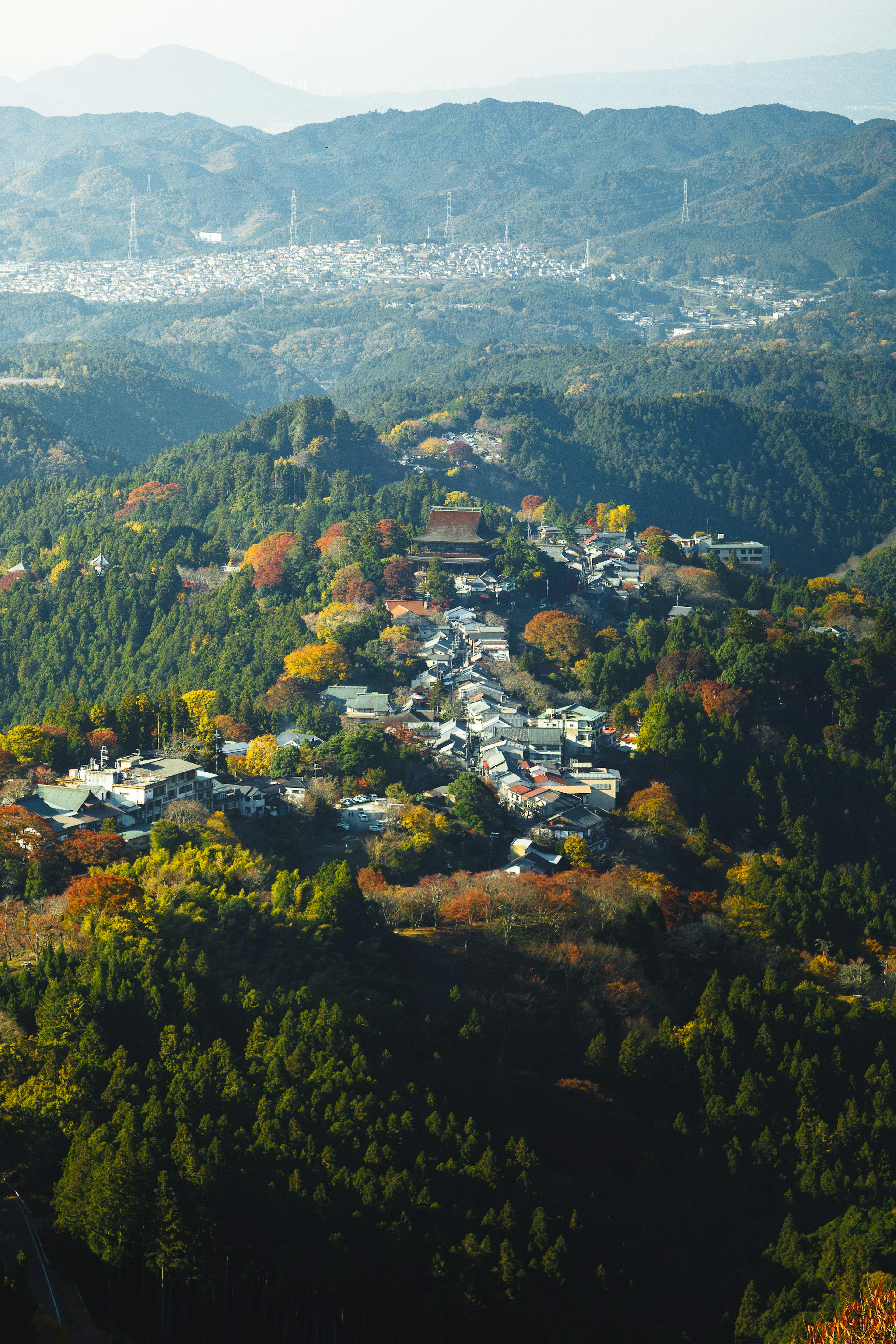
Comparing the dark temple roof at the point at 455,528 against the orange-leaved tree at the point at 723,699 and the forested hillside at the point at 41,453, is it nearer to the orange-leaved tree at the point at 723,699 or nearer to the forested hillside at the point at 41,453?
the orange-leaved tree at the point at 723,699

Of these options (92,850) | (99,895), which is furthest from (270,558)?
(99,895)

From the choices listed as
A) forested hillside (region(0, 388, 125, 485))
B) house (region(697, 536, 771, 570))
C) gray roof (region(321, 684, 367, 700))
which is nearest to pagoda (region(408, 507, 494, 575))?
gray roof (region(321, 684, 367, 700))

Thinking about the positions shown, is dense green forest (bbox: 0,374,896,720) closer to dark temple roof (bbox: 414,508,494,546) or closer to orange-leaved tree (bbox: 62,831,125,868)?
dark temple roof (bbox: 414,508,494,546)

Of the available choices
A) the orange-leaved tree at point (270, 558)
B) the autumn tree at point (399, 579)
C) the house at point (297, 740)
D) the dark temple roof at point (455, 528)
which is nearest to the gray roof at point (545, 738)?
the house at point (297, 740)

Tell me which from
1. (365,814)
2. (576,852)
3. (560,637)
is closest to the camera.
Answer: (576,852)

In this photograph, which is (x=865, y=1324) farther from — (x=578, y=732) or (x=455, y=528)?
(x=455, y=528)
